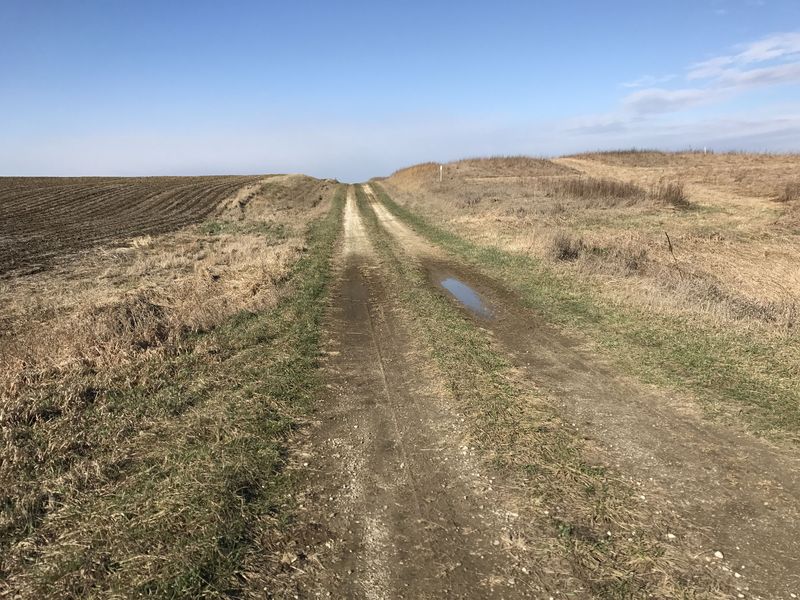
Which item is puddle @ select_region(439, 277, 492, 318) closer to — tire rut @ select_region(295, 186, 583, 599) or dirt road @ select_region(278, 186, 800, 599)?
dirt road @ select_region(278, 186, 800, 599)

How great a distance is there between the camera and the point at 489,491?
423 centimetres

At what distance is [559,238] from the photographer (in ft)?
50.6

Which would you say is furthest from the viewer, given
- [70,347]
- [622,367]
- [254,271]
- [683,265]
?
[683,265]

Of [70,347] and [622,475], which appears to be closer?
[622,475]

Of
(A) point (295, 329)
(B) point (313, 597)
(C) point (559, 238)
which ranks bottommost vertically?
(B) point (313, 597)

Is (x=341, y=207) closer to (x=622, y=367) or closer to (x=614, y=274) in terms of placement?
(x=614, y=274)

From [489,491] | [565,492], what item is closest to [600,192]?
[565,492]

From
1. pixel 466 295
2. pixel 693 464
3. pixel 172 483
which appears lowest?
pixel 693 464

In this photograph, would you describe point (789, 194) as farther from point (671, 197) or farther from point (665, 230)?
point (665, 230)

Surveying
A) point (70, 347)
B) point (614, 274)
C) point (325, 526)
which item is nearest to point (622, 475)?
point (325, 526)

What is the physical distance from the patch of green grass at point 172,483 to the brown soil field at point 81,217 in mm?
12977

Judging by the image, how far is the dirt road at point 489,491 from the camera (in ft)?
10.9

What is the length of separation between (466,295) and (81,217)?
93.2 ft

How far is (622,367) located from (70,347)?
8.20m
